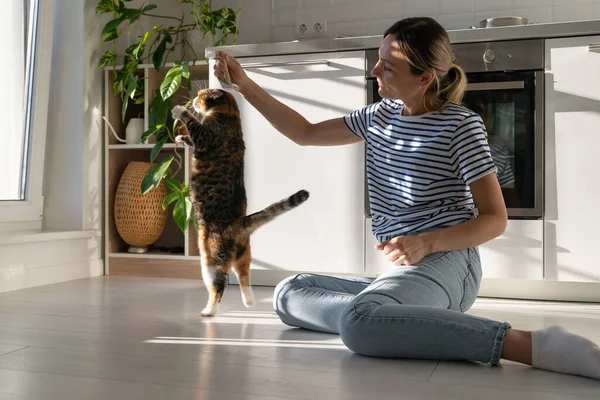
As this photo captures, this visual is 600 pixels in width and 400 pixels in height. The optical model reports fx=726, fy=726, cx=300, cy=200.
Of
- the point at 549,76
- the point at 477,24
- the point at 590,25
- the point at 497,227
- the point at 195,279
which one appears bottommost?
the point at 195,279

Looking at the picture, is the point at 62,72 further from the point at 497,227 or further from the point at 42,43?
the point at 497,227

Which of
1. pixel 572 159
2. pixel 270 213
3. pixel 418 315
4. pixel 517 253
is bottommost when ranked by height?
pixel 418 315

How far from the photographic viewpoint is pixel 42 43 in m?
3.52

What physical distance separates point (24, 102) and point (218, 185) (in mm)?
1681

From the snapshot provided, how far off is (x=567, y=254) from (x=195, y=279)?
1.73 m

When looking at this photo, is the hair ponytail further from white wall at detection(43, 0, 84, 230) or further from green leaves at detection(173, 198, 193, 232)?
white wall at detection(43, 0, 84, 230)

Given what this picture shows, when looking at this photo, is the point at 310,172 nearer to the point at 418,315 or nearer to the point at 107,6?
the point at 107,6

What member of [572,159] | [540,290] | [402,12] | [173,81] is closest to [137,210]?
[173,81]

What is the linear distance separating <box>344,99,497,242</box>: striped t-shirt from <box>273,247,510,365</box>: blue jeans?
114mm

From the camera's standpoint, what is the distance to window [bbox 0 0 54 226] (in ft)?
11.2

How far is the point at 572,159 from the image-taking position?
282 cm

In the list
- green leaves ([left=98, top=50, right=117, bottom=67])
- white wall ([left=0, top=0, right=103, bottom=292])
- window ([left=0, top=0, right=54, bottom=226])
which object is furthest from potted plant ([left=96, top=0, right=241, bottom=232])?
window ([left=0, top=0, right=54, bottom=226])

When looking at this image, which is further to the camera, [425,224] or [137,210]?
[137,210]

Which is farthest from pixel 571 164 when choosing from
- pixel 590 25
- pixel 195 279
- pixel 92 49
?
pixel 92 49
